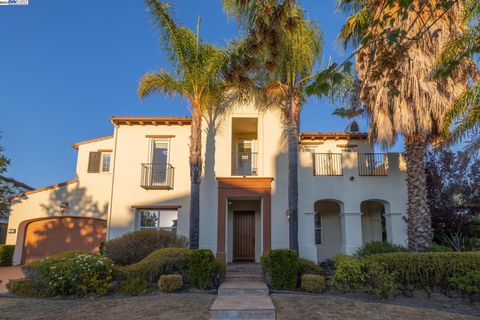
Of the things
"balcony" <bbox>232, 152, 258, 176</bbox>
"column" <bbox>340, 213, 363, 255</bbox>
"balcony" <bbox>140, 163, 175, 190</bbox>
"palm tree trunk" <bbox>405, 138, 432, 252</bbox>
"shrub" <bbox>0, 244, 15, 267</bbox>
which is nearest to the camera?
"palm tree trunk" <bbox>405, 138, 432, 252</bbox>

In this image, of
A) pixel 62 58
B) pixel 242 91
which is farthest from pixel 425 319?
pixel 62 58

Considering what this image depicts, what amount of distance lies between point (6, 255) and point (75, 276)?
1101 centimetres

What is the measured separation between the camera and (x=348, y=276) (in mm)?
8828

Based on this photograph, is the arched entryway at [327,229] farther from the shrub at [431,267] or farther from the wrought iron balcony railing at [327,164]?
the shrub at [431,267]

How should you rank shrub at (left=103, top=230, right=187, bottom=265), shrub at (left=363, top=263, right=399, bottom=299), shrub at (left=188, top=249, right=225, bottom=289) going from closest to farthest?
shrub at (left=363, top=263, right=399, bottom=299) < shrub at (left=188, top=249, right=225, bottom=289) < shrub at (left=103, top=230, right=187, bottom=265)

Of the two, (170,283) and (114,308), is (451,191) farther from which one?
(114,308)

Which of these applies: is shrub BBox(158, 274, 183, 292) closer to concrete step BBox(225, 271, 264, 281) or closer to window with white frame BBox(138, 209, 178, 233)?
concrete step BBox(225, 271, 264, 281)

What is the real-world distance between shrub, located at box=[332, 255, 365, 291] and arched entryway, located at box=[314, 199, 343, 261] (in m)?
6.31

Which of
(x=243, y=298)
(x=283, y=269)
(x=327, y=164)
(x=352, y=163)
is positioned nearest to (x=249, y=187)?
(x=327, y=164)

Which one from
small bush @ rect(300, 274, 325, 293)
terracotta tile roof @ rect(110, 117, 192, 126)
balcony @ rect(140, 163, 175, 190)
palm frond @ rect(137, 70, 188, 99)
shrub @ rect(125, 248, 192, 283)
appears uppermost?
palm frond @ rect(137, 70, 188, 99)

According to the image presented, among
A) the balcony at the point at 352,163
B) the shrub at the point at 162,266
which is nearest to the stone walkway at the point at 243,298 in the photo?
the shrub at the point at 162,266

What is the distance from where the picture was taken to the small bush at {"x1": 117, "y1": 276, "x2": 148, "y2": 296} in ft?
29.0

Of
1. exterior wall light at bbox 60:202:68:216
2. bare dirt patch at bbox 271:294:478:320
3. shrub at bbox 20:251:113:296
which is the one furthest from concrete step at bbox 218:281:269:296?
exterior wall light at bbox 60:202:68:216

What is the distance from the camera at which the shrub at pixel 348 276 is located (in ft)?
28.8
